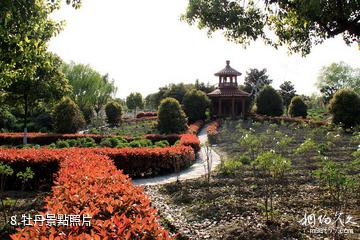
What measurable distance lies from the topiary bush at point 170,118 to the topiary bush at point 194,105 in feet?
38.3

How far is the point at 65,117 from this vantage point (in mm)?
23812

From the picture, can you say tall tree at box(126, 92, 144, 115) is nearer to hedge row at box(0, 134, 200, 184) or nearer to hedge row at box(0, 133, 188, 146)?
hedge row at box(0, 133, 188, 146)

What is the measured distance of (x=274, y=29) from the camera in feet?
28.4

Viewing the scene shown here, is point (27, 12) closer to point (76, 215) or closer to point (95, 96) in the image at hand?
point (76, 215)

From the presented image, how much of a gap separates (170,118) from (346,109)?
12165mm

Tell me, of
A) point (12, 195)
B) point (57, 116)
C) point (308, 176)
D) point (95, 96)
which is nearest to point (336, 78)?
point (95, 96)

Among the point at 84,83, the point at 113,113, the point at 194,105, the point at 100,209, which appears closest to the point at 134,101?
the point at 84,83

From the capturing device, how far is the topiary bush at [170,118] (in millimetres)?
23141

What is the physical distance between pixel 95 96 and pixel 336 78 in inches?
1856

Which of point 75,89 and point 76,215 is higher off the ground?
point 75,89

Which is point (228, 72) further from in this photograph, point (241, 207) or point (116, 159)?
point (241, 207)

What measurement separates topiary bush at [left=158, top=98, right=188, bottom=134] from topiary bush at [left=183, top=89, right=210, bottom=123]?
11.7 meters

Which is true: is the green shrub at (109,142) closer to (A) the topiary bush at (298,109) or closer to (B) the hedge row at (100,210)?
(B) the hedge row at (100,210)

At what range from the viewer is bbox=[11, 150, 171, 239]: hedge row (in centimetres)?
297
